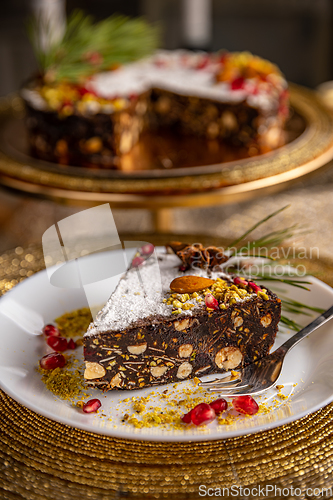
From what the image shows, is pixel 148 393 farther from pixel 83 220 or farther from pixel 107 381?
pixel 83 220

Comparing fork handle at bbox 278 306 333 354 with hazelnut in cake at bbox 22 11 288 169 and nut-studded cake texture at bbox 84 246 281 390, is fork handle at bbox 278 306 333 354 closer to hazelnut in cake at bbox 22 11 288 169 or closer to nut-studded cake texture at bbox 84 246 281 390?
nut-studded cake texture at bbox 84 246 281 390

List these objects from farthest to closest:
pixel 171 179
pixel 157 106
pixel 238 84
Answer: pixel 157 106 < pixel 238 84 < pixel 171 179

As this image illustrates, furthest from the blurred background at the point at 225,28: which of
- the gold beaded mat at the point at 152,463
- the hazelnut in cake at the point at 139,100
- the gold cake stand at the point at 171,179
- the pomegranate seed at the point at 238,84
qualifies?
the gold beaded mat at the point at 152,463

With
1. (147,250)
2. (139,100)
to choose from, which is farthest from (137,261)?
(139,100)

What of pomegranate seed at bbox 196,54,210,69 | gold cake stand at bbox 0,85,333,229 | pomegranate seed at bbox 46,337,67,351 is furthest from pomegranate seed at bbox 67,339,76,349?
pomegranate seed at bbox 196,54,210,69

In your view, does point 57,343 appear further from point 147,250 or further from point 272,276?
point 272,276

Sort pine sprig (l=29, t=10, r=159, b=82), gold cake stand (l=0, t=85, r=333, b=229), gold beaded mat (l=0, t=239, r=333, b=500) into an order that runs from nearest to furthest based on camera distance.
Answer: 1. gold beaded mat (l=0, t=239, r=333, b=500)
2. gold cake stand (l=0, t=85, r=333, b=229)
3. pine sprig (l=29, t=10, r=159, b=82)
